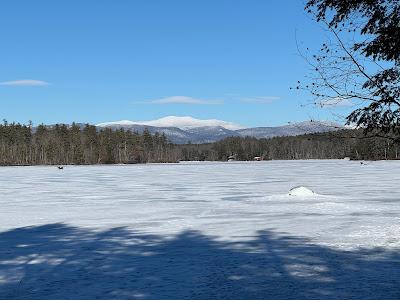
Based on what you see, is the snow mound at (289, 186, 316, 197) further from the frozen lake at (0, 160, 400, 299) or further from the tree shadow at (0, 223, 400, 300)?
the tree shadow at (0, 223, 400, 300)

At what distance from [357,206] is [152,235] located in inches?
373

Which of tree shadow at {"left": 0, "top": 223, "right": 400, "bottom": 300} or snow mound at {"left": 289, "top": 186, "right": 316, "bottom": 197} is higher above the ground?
snow mound at {"left": 289, "top": 186, "right": 316, "bottom": 197}

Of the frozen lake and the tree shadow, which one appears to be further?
the frozen lake

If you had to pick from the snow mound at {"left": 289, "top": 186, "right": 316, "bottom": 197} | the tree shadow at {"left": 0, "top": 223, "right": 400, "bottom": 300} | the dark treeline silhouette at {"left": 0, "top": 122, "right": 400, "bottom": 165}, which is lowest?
the tree shadow at {"left": 0, "top": 223, "right": 400, "bottom": 300}

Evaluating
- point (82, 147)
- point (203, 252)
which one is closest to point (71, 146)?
point (82, 147)

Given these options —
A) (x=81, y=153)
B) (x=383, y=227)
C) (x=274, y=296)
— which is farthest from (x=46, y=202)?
(x=81, y=153)

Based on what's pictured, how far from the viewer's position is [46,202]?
2223 centimetres

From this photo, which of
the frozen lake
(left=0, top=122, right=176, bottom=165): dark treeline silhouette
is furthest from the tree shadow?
(left=0, top=122, right=176, bottom=165): dark treeline silhouette

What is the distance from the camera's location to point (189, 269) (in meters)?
8.88

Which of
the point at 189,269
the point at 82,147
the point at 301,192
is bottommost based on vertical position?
the point at 189,269

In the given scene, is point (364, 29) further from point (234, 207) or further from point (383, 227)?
point (234, 207)

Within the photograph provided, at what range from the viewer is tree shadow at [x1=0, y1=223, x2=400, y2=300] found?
23.8 feet

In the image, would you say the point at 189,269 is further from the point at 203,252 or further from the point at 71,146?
the point at 71,146

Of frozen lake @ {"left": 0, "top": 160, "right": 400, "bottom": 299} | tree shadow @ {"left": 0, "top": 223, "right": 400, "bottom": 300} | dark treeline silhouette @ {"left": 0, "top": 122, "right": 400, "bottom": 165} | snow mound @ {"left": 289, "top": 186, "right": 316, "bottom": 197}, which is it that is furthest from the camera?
dark treeline silhouette @ {"left": 0, "top": 122, "right": 400, "bottom": 165}
